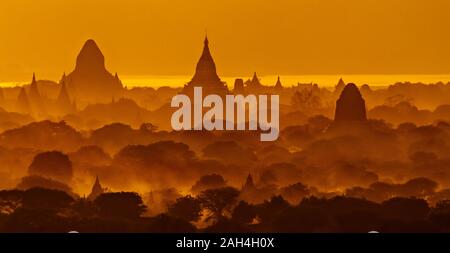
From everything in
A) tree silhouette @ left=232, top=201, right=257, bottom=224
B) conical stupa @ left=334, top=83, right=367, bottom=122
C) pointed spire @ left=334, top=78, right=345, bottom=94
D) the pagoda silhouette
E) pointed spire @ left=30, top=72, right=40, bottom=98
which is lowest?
tree silhouette @ left=232, top=201, right=257, bottom=224

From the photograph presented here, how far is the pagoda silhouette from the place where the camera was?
429 ft

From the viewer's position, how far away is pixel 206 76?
132m

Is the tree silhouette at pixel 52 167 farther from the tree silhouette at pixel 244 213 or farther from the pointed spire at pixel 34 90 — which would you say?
the pointed spire at pixel 34 90

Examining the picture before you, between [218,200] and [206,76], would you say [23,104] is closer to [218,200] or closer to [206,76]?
[206,76]

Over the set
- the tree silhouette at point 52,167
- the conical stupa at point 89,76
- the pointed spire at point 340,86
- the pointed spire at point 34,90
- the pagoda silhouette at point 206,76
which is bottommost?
the tree silhouette at point 52,167

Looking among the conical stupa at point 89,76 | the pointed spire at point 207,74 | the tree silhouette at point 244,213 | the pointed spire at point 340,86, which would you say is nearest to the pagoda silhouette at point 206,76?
the pointed spire at point 207,74

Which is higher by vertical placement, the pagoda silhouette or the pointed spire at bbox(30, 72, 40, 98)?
the pointed spire at bbox(30, 72, 40, 98)

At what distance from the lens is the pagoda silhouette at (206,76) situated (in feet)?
429

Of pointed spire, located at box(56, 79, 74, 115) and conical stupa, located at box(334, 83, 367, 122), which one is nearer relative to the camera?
conical stupa, located at box(334, 83, 367, 122)

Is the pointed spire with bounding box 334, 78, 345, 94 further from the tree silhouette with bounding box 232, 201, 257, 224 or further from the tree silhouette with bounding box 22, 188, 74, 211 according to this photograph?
the tree silhouette with bounding box 22, 188, 74, 211

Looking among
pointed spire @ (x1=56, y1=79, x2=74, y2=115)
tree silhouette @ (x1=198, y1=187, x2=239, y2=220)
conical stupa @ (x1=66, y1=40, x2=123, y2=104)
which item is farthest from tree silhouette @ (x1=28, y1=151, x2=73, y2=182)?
conical stupa @ (x1=66, y1=40, x2=123, y2=104)

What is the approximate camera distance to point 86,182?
264 feet

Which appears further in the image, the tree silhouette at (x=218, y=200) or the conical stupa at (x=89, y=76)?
the conical stupa at (x=89, y=76)
